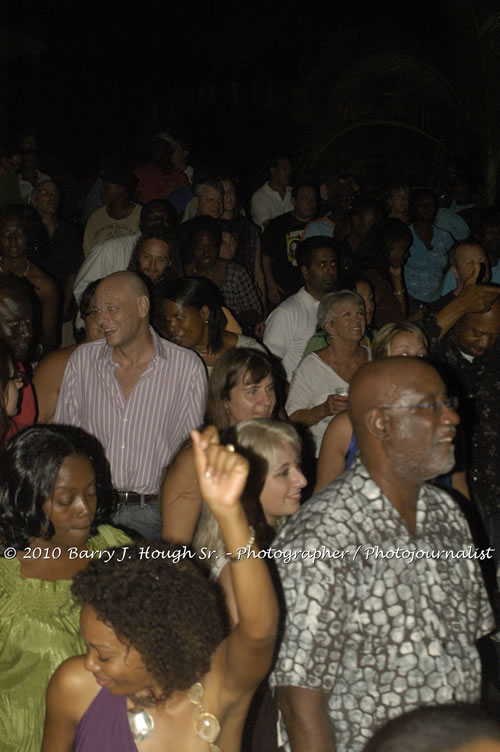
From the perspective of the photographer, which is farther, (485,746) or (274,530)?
(274,530)

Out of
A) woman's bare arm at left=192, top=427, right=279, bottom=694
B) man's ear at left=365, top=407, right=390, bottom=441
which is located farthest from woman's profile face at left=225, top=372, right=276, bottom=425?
woman's bare arm at left=192, top=427, right=279, bottom=694

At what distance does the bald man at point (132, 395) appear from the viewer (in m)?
5.01

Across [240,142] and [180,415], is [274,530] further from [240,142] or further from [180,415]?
[240,142]

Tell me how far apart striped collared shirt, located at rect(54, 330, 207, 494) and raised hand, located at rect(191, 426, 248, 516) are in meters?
2.66

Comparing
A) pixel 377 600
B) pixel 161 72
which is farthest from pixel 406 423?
pixel 161 72

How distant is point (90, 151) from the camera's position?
17828 mm

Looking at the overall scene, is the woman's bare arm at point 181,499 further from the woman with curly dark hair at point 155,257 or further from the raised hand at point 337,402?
the woman with curly dark hair at point 155,257

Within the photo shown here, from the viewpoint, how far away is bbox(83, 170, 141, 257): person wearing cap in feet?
29.8

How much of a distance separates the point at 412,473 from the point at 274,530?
3.11 feet

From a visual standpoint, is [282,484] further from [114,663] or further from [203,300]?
[203,300]

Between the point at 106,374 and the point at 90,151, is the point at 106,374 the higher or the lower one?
the lower one

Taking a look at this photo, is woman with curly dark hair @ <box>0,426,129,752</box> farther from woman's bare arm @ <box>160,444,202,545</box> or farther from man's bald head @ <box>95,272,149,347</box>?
man's bald head @ <box>95,272,149,347</box>

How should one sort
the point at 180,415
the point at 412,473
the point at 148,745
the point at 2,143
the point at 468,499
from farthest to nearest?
the point at 2,143 < the point at 180,415 < the point at 468,499 < the point at 412,473 < the point at 148,745

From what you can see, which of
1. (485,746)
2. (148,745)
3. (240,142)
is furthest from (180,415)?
(240,142)
